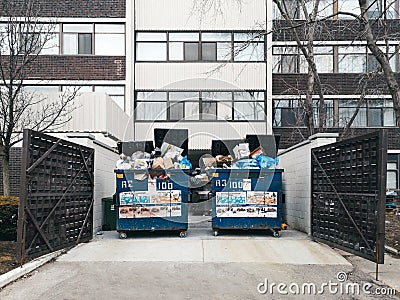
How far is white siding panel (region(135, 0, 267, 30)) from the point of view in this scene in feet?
75.7

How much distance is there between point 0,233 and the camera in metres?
10.8

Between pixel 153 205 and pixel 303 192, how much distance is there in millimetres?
3732

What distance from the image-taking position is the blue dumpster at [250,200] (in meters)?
12.0

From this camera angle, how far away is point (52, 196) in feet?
30.3

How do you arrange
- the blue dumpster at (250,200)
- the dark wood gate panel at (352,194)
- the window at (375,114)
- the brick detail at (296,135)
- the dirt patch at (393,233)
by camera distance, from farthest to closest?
1. the window at (375,114)
2. the brick detail at (296,135)
3. the blue dumpster at (250,200)
4. the dirt patch at (393,233)
5. the dark wood gate panel at (352,194)

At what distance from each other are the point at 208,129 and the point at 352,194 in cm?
1435

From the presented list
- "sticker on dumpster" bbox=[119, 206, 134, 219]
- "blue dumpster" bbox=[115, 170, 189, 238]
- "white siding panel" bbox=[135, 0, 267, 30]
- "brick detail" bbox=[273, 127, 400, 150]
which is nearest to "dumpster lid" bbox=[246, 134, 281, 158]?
"blue dumpster" bbox=[115, 170, 189, 238]

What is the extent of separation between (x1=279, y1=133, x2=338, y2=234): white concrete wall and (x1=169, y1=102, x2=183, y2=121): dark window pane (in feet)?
27.8

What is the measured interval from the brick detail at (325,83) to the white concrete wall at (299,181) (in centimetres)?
857

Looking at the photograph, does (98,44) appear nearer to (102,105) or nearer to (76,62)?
(76,62)

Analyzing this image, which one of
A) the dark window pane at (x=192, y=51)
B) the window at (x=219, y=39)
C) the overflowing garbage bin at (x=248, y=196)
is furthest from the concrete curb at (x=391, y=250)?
the dark window pane at (x=192, y=51)

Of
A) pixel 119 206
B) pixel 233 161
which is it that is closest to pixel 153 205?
pixel 119 206

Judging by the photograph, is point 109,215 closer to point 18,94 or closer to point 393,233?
point 18,94

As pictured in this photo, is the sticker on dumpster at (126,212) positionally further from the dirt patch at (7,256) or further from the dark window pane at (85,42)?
the dark window pane at (85,42)
